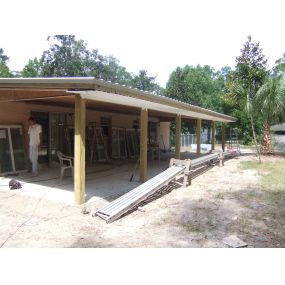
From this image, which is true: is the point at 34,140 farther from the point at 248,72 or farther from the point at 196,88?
the point at 196,88

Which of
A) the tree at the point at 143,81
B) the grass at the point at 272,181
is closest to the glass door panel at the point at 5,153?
the grass at the point at 272,181

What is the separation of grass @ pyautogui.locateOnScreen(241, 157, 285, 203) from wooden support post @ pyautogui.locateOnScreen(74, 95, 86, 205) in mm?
4388

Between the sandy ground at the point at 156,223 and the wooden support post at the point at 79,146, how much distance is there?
0.33 m

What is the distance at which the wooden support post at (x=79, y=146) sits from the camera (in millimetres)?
6371

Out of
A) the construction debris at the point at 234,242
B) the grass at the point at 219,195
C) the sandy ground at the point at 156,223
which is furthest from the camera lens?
the grass at the point at 219,195

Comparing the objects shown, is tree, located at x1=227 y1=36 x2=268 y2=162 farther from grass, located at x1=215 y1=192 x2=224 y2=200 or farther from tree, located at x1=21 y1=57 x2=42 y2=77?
tree, located at x1=21 y1=57 x2=42 y2=77

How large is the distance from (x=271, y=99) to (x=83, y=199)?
13345mm

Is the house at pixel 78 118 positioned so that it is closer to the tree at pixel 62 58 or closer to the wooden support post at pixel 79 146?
the wooden support post at pixel 79 146

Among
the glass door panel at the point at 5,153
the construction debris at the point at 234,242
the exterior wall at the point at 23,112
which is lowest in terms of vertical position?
the construction debris at the point at 234,242

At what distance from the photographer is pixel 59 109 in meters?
12.0

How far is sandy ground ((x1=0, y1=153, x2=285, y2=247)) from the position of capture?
4871 mm

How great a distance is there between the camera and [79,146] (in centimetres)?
640

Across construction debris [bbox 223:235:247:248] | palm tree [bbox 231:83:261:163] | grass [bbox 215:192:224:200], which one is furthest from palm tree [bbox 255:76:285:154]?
construction debris [bbox 223:235:247:248]
